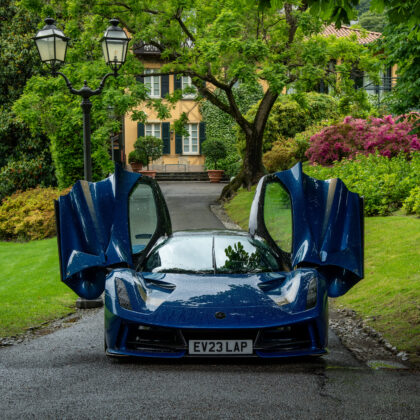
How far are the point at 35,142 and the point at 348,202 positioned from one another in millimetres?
20268

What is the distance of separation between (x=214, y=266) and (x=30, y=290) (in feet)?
20.1

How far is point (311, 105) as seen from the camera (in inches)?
1286

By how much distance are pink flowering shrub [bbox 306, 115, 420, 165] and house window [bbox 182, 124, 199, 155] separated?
59.4 ft

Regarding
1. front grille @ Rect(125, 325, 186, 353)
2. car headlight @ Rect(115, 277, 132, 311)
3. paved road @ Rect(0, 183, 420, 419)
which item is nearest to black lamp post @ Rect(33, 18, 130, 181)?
car headlight @ Rect(115, 277, 132, 311)

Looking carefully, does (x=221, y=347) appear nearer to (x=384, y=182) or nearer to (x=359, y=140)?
(x=384, y=182)

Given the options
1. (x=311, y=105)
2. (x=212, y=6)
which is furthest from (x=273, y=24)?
(x=311, y=105)

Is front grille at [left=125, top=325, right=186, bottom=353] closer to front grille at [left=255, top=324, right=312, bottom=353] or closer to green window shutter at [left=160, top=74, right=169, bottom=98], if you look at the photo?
Answer: front grille at [left=255, top=324, right=312, bottom=353]

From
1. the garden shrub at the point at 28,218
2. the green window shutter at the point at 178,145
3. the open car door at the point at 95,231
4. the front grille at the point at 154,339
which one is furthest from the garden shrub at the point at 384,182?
the green window shutter at the point at 178,145

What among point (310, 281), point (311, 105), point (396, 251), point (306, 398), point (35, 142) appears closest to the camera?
point (306, 398)

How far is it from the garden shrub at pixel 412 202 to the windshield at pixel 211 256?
8589 mm

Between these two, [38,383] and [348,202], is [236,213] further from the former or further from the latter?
[38,383]

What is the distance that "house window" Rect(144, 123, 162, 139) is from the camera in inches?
1625

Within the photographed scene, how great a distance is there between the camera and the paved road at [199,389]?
385 cm

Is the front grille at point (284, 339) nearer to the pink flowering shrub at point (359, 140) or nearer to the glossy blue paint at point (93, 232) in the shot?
the glossy blue paint at point (93, 232)
